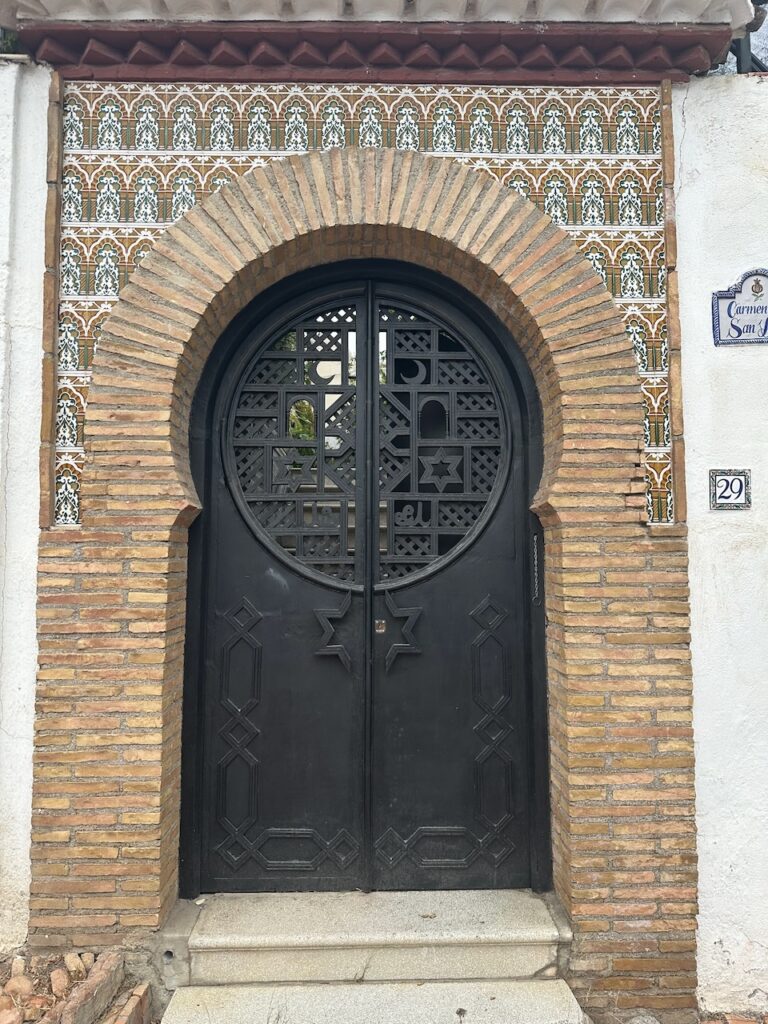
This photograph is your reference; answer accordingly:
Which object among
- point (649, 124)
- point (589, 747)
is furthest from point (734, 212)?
point (589, 747)

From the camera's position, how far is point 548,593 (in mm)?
3623

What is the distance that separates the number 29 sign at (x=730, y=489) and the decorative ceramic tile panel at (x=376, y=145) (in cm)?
23

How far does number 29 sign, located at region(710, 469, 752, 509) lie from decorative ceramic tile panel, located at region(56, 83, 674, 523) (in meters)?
0.23

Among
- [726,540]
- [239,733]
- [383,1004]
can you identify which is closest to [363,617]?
[239,733]

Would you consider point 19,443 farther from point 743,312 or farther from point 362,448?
point 743,312

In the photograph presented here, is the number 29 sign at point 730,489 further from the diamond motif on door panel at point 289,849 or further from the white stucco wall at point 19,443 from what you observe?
the white stucco wall at point 19,443

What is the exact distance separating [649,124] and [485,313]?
48.8 inches

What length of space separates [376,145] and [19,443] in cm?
232

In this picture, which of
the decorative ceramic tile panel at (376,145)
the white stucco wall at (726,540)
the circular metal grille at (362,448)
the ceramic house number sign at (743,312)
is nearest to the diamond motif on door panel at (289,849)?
the circular metal grille at (362,448)

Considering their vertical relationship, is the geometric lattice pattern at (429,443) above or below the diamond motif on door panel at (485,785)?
above

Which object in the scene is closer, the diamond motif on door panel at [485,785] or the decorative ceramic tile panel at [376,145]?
the decorative ceramic tile panel at [376,145]

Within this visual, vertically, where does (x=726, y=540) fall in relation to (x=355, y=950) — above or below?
above

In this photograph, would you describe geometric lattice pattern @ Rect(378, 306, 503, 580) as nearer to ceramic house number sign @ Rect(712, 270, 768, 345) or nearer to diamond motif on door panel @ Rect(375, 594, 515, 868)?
diamond motif on door panel @ Rect(375, 594, 515, 868)

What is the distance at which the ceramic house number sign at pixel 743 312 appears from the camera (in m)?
3.54
